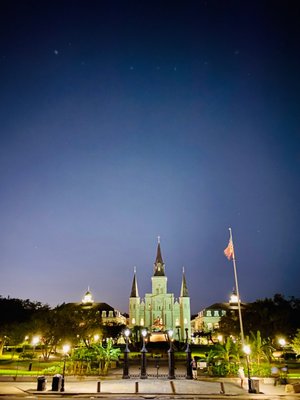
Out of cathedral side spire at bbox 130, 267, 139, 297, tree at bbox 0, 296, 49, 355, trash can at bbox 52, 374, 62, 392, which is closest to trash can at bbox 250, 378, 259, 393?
trash can at bbox 52, 374, 62, 392

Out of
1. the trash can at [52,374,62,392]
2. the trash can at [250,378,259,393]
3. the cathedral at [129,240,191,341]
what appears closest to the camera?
the trash can at [52,374,62,392]

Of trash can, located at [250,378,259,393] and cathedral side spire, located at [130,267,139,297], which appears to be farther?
cathedral side spire, located at [130,267,139,297]

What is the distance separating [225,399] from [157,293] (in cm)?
11106

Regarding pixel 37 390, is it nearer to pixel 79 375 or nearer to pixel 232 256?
pixel 79 375

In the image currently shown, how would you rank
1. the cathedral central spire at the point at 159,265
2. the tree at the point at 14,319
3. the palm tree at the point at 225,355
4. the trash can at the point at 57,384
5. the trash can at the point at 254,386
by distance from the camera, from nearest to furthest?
1. the trash can at the point at 57,384
2. the trash can at the point at 254,386
3. the palm tree at the point at 225,355
4. the tree at the point at 14,319
5. the cathedral central spire at the point at 159,265

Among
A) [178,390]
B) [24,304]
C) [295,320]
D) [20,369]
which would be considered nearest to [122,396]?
[178,390]

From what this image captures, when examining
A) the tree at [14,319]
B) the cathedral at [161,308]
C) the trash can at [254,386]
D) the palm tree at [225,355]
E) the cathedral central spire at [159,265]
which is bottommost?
the trash can at [254,386]

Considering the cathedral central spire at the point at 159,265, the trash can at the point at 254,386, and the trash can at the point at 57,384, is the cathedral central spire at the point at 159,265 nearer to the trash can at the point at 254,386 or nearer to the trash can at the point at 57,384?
the trash can at the point at 254,386

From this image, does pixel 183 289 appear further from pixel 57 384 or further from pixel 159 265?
pixel 57 384

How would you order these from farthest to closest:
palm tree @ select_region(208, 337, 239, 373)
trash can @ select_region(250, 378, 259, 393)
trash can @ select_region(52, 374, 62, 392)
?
palm tree @ select_region(208, 337, 239, 373) < trash can @ select_region(250, 378, 259, 393) < trash can @ select_region(52, 374, 62, 392)

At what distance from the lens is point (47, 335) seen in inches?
1837

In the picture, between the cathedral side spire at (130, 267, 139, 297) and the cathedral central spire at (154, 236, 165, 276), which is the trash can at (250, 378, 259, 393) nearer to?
the cathedral side spire at (130, 267, 139, 297)

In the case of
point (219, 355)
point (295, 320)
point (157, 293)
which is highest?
point (157, 293)

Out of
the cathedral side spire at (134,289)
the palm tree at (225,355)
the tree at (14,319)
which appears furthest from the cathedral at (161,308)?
the palm tree at (225,355)
